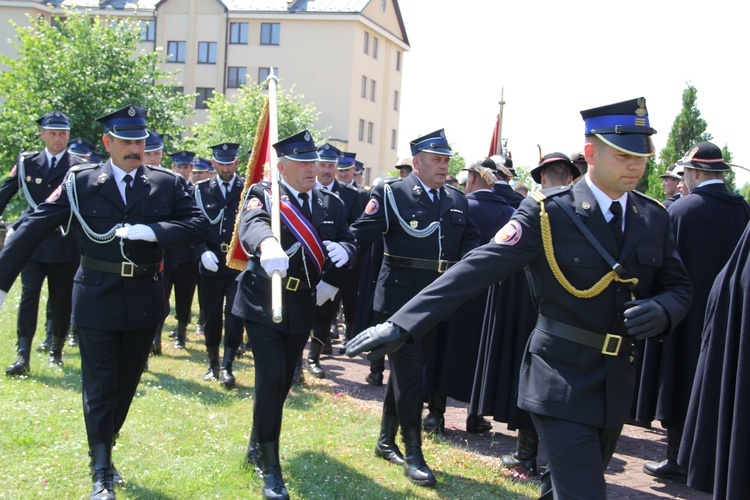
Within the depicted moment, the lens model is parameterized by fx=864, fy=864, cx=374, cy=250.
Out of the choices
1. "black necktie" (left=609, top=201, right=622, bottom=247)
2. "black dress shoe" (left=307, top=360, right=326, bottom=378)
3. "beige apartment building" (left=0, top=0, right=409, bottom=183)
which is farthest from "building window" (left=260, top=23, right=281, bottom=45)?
"black necktie" (left=609, top=201, right=622, bottom=247)

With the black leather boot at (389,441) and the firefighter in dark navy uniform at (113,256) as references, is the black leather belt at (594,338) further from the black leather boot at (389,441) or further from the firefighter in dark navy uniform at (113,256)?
the firefighter in dark navy uniform at (113,256)

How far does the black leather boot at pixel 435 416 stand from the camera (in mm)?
7523

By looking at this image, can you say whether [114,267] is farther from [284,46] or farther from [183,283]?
[284,46]

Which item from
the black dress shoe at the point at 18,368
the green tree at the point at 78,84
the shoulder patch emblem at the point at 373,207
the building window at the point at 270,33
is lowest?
the black dress shoe at the point at 18,368

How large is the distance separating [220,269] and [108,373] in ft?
11.8

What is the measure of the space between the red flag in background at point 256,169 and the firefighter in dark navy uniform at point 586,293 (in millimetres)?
2748

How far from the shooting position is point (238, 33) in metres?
58.2

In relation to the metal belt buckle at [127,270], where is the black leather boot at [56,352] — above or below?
below

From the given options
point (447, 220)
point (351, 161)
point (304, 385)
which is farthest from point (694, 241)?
point (351, 161)

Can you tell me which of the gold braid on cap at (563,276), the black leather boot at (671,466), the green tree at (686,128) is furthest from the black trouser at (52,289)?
the green tree at (686,128)

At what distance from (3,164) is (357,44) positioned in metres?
41.5

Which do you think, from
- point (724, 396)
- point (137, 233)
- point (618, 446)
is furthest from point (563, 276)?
point (618, 446)

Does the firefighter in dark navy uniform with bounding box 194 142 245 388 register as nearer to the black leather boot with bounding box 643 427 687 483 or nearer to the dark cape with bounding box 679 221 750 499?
the black leather boot with bounding box 643 427 687 483

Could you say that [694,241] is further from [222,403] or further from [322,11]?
[322,11]
